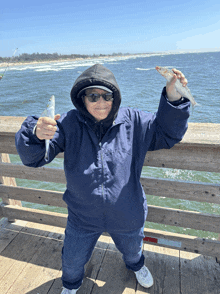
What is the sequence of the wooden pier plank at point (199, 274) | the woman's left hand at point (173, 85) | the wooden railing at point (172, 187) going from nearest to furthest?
the woman's left hand at point (173, 85) < the wooden railing at point (172, 187) < the wooden pier plank at point (199, 274)

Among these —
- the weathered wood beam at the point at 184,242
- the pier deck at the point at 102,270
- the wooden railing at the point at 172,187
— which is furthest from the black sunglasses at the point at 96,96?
A: the pier deck at the point at 102,270

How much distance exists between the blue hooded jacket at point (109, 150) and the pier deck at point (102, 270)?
760mm

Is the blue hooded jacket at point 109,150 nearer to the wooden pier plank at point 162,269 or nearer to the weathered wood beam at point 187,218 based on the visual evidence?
the weathered wood beam at point 187,218

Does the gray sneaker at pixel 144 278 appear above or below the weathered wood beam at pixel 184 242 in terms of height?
below

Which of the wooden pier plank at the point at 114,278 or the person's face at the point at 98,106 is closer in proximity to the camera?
the person's face at the point at 98,106

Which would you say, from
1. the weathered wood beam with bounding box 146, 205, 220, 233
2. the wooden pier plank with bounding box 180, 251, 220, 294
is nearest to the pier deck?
the wooden pier plank with bounding box 180, 251, 220, 294

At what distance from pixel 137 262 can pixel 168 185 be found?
83cm

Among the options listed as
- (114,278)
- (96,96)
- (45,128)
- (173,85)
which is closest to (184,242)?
(114,278)

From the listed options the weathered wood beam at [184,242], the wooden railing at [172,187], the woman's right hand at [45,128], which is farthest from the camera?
the weathered wood beam at [184,242]

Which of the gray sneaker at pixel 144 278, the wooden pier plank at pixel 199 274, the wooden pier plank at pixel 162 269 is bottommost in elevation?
the wooden pier plank at pixel 162 269

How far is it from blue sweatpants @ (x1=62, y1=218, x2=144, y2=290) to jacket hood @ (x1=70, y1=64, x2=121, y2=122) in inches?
40.6

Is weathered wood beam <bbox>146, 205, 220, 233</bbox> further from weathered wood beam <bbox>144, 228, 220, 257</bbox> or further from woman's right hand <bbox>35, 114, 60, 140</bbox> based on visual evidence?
woman's right hand <bbox>35, 114, 60, 140</bbox>

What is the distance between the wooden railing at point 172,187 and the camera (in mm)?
2061

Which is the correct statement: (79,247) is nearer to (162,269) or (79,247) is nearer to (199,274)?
(162,269)
